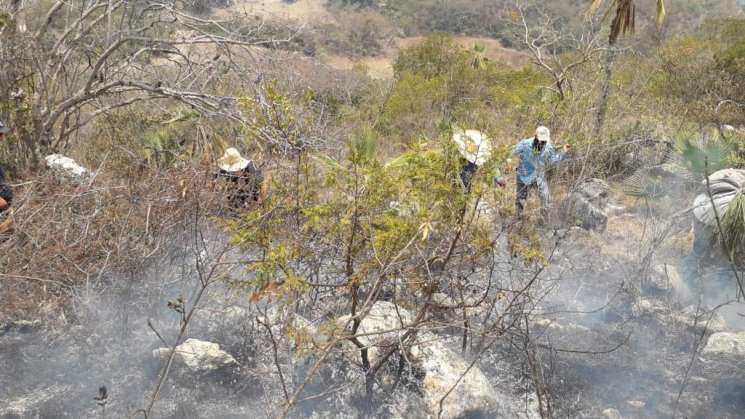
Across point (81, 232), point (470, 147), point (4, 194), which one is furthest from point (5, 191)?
point (470, 147)

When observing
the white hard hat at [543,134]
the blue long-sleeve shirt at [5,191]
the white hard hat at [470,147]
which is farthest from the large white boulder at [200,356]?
the white hard hat at [543,134]

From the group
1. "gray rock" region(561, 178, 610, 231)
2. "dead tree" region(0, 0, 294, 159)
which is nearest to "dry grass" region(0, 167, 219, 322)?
"dead tree" region(0, 0, 294, 159)

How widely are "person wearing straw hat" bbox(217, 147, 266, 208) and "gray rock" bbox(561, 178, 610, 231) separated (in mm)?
3844

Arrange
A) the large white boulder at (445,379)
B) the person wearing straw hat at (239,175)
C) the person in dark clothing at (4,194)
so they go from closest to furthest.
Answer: the large white boulder at (445,379)
the person in dark clothing at (4,194)
the person wearing straw hat at (239,175)

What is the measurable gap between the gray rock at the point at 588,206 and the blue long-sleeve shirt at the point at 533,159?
0.87 metres

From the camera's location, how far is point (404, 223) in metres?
3.64

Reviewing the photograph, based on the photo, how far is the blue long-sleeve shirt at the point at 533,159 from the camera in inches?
258

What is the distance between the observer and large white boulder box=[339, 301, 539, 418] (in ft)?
13.4

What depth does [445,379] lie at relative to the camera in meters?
4.20

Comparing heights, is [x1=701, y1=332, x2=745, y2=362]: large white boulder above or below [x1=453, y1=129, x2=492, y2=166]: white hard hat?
below

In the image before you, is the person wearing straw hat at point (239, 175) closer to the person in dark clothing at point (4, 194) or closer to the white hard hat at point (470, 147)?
the person in dark clothing at point (4, 194)

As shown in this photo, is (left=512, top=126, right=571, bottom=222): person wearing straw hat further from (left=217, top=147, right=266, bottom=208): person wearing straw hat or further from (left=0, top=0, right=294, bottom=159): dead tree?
(left=0, top=0, right=294, bottom=159): dead tree

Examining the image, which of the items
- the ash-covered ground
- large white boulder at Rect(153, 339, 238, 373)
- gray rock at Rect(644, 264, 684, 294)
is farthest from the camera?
gray rock at Rect(644, 264, 684, 294)

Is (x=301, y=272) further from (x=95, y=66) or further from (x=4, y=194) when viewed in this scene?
(x=95, y=66)
